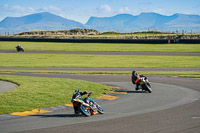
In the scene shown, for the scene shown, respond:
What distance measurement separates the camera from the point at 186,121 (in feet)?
46.0

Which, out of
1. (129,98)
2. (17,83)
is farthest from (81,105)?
(17,83)

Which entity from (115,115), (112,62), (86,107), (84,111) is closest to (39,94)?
(86,107)

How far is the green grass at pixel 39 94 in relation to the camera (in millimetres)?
17625

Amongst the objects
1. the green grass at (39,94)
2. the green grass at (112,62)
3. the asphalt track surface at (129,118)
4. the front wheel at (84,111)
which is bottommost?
the green grass at (112,62)

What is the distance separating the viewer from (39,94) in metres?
20.7

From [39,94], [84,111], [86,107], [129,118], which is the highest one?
[86,107]

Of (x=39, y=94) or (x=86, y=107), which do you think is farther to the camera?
(x=39, y=94)

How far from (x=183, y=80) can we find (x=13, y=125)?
750 inches

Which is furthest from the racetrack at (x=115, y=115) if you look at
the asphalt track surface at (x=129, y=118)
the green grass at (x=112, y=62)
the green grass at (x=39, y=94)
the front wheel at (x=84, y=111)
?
the green grass at (x=112, y=62)

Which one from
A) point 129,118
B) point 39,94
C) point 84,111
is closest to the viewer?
point 129,118

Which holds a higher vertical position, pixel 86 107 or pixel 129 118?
pixel 86 107

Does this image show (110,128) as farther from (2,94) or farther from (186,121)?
(2,94)

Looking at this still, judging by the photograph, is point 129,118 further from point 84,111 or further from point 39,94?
point 39,94

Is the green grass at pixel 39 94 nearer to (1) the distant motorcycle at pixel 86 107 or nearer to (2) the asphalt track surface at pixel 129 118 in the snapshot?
(2) the asphalt track surface at pixel 129 118
